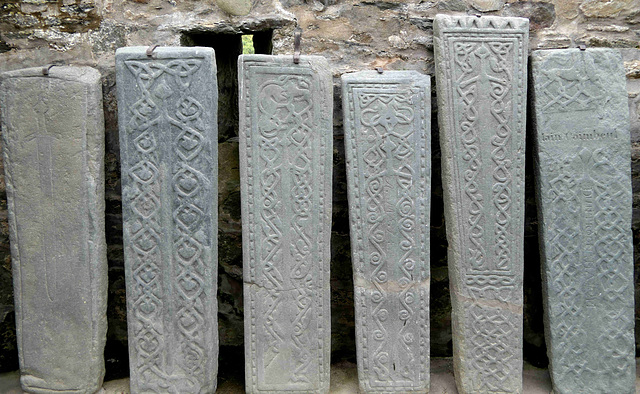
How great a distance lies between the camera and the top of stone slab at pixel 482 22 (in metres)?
2.52

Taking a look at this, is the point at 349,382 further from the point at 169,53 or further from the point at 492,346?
the point at 169,53

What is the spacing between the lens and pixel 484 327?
8.41 ft

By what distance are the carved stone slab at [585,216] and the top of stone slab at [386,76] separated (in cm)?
52

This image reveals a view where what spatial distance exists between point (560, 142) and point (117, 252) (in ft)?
7.00

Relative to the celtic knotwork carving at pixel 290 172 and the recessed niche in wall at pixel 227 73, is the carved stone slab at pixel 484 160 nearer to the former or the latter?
the celtic knotwork carving at pixel 290 172

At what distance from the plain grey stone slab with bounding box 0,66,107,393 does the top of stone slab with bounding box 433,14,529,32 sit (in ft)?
5.09

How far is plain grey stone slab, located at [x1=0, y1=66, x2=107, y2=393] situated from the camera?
2.46 m

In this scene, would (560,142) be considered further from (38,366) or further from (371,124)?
(38,366)

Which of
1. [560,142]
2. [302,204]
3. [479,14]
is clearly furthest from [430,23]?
[302,204]

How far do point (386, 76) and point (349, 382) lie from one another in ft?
4.71

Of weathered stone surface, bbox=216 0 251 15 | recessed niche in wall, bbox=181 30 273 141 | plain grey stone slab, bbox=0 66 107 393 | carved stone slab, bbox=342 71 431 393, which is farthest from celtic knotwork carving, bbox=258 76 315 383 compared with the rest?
plain grey stone slab, bbox=0 66 107 393

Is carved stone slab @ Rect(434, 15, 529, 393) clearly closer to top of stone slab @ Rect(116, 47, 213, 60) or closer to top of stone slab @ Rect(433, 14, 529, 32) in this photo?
top of stone slab @ Rect(433, 14, 529, 32)

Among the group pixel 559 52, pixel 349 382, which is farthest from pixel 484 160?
pixel 349 382

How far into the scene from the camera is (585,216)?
254 centimetres
